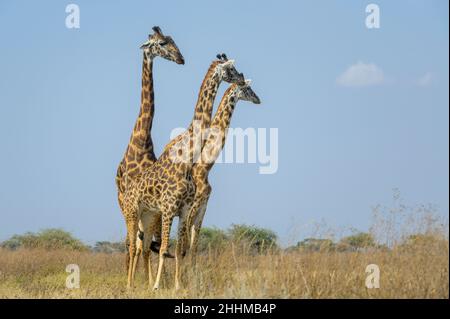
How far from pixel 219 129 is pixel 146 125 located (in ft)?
4.74

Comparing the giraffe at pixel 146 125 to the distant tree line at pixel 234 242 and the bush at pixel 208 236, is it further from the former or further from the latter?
the bush at pixel 208 236

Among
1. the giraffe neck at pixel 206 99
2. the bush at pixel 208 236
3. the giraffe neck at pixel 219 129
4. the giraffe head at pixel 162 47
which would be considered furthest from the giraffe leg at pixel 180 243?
the bush at pixel 208 236

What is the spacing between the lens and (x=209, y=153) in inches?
481

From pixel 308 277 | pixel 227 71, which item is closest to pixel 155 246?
pixel 227 71

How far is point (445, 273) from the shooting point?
28.0ft

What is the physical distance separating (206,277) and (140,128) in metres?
3.09

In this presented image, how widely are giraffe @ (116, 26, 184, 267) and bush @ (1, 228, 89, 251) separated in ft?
19.9

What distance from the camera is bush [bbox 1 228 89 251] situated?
18516mm

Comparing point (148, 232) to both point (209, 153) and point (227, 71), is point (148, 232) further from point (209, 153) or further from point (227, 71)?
point (227, 71)

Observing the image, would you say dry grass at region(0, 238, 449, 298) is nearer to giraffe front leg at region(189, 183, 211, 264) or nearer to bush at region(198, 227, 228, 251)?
giraffe front leg at region(189, 183, 211, 264)

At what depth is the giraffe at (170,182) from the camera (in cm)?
1131

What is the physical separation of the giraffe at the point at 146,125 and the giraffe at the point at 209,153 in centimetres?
98
